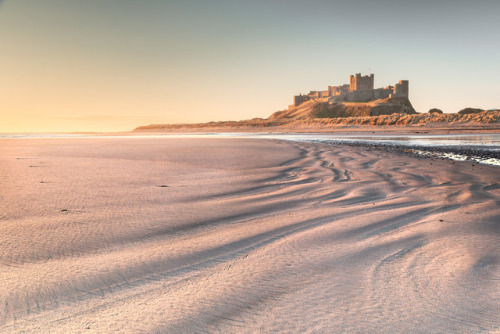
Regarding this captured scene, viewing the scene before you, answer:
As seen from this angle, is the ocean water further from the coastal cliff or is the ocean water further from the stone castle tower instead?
the stone castle tower

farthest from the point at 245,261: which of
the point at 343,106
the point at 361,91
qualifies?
the point at 361,91

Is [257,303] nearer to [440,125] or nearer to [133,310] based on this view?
[133,310]

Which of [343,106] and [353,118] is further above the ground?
[343,106]

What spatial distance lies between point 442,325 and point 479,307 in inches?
12.6

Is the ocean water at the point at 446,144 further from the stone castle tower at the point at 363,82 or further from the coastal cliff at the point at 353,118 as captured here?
the stone castle tower at the point at 363,82

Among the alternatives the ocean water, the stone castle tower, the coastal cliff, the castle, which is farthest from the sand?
the stone castle tower

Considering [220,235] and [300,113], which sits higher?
[300,113]

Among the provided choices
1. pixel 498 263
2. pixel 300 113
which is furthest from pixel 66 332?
pixel 300 113

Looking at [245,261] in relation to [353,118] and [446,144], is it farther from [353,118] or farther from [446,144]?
[353,118]

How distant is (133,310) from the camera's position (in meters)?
1.62

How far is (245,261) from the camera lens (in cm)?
224

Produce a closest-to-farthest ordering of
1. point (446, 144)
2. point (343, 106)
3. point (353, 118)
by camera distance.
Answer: point (446, 144) < point (353, 118) < point (343, 106)

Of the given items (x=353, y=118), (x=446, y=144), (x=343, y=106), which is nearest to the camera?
(x=446, y=144)

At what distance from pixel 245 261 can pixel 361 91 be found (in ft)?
442
